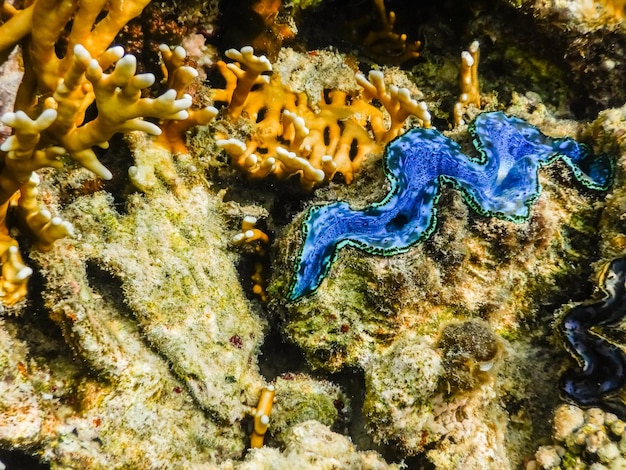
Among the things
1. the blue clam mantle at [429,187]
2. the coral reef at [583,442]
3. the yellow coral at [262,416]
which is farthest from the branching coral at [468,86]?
the yellow coral at [262,416]

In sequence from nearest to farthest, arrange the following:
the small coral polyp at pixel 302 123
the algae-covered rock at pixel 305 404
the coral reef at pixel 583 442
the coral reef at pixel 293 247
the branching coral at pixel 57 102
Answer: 1. the branching coral at pixel 57 102
2. the coral reef at pixel 293 247
3. the coral reef at pixel 583 442
4. the algae-covered rock at pixel 305 404
5. the small coral polyp at pixel 302 123

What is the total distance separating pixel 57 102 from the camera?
6.28 feet

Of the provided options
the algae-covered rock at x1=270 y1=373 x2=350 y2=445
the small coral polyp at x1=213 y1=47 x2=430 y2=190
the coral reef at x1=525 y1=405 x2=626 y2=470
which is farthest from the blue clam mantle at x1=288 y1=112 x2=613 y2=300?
the coral reef at x1=525 y1=405 x2=626 y2=470

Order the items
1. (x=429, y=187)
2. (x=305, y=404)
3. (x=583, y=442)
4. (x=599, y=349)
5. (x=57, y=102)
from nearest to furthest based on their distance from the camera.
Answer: (x=57, y=102) → (x=583, y=442) → (x=599, y=349) → (x=305, y=404) → (x=429, y=187)

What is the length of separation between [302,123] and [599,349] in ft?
7.19

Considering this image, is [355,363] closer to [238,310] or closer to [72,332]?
[238,310]

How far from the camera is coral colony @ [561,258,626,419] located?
8.04 feet

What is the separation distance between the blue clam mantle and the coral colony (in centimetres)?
62

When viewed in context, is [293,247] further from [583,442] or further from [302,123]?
[583,442]

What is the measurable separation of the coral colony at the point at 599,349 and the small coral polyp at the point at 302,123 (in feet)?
5.23

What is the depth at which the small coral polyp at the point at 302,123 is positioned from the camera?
2980 millimetres

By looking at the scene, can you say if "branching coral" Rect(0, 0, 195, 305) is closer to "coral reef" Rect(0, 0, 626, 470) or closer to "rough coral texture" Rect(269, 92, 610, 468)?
"coral reef" Rect(0, 0, 626, 470)

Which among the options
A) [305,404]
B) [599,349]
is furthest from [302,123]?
[599,349]

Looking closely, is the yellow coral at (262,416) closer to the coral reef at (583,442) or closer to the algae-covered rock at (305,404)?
the algae-covered rock at (305,404)
